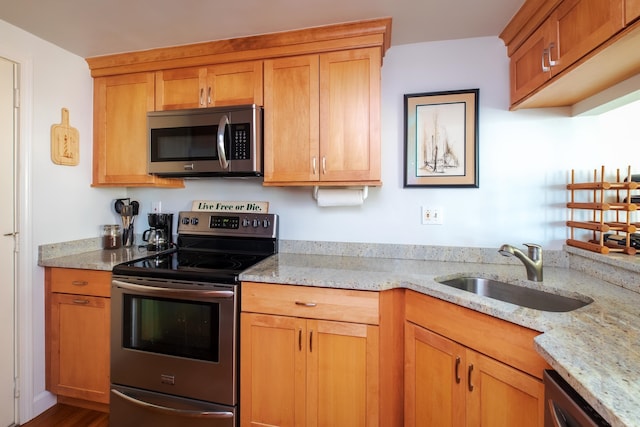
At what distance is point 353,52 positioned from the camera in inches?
66.1

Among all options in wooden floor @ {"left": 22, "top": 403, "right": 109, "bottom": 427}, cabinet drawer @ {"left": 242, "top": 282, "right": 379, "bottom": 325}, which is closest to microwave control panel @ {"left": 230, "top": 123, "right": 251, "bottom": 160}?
cabinet drawer @ {"left": 242, "top": 282, "right": 379, "bottom": 325}

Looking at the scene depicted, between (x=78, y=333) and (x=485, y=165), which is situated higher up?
(x=485, y=165)

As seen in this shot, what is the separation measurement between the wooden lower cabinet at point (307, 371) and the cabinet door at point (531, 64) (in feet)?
4.63

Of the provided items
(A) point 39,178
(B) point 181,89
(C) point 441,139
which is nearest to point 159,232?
(A) point 39,178

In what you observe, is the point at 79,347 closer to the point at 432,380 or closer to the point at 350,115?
the point at 432,380

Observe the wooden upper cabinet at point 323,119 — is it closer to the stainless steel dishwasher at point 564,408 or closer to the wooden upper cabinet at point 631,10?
the wooden upper cabinet at point 631,10

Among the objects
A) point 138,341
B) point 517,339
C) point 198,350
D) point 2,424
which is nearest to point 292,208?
point 198,350

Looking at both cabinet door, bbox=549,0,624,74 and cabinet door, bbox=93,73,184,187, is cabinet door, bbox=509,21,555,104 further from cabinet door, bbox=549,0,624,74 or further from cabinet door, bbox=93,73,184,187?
cabinet door, bbox=93,73,184,187

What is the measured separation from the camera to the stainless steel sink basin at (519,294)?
131 centimetres

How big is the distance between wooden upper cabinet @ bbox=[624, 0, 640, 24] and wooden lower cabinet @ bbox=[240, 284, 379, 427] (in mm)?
1412

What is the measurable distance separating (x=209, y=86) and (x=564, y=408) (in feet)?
7.06

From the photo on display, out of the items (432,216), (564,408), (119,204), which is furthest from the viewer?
(119,204)

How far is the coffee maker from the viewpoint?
2.16m

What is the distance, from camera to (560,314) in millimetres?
1021
